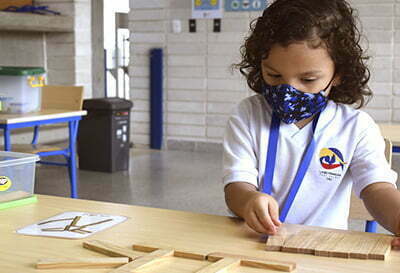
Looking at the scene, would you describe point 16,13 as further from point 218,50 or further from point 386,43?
point 386,43

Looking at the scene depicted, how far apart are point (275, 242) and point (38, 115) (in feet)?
10.1

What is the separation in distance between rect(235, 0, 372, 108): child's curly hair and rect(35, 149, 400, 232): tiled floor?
98.0 inches

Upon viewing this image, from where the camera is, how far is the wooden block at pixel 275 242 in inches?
41.8

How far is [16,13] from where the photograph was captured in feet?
19.6

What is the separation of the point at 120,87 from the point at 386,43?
443 centimetres

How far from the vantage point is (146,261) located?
976mm

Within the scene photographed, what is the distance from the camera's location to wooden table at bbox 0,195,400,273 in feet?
3.24

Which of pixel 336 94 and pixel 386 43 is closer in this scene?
pixel 336 94

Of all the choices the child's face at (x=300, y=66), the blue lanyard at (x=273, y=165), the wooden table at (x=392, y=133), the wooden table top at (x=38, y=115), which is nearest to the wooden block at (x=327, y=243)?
the blue lanyard at (x=273, y=165)

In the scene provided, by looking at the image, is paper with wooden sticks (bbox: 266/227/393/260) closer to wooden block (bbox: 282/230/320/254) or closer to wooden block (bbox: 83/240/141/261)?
wooden block (bbox: 282/230/320/254)

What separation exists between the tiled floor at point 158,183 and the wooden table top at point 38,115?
2.16 ft

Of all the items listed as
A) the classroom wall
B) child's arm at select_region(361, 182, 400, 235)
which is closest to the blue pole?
the classroom wall

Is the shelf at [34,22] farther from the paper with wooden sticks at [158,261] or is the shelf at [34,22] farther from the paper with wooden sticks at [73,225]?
the paper with wooden sticks at [158,261]

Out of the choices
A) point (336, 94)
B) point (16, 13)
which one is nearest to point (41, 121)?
point (16, 13)
